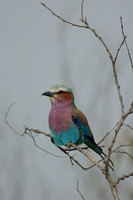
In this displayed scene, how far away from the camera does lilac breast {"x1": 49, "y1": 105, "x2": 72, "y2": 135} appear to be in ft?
17.3

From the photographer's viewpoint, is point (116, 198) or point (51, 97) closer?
point (116, 198)

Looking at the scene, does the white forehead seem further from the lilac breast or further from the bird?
the lilac breast

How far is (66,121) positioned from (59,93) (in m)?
0.36

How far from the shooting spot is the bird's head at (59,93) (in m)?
5.33

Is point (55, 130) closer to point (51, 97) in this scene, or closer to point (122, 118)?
point (51, 97)

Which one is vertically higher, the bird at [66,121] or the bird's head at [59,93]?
the bird's head at [59,93]

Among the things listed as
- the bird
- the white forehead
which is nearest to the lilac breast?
the bird

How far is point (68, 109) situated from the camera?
5.42 m

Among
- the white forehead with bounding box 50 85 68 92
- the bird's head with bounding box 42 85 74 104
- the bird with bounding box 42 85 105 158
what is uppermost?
the white forehead with bounding box 50 85 68 92

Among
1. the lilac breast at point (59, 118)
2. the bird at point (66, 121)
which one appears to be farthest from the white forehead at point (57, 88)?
the lilac breast at point (59, 118)

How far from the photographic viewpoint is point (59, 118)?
528 centimetres

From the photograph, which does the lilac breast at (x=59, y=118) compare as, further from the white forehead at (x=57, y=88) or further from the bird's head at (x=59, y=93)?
the white forehead at (x=57, y=88)

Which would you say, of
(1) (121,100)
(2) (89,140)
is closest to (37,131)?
(1) (121,100)

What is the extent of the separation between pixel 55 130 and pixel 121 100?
2.10 m
